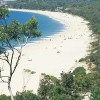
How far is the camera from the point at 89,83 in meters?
32.8

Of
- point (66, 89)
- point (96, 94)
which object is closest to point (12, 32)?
point (96, 94)

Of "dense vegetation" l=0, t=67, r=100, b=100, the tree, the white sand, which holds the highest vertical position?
the tree

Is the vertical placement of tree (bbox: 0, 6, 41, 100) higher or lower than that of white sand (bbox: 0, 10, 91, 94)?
higher

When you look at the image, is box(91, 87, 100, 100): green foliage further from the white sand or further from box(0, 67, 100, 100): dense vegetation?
the white sand

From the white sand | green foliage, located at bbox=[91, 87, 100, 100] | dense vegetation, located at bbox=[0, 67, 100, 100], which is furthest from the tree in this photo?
the white sand

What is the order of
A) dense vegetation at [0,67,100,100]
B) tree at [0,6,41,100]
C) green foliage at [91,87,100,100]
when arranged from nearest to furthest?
tree at [0,6,41,100] → green foliage at [91,87,100,100] → dense vegetation at [0,67,100,100]

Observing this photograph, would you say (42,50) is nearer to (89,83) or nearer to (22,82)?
(22,82)

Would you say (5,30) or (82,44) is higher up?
(5,30)

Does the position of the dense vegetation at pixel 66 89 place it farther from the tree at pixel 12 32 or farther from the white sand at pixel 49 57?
the white sand at pixel 49 57

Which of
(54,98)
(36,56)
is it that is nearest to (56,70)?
(36,56)

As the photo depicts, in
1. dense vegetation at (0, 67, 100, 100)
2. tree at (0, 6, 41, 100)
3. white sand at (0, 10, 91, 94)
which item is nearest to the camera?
tree at (0, 6, 41, 100)

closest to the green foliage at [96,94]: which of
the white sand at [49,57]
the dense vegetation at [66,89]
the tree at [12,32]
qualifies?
the dense vegetation at [66,89]

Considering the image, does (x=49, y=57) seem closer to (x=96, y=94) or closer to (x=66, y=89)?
(x=66, y=89)

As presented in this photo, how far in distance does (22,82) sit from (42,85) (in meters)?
18.4
